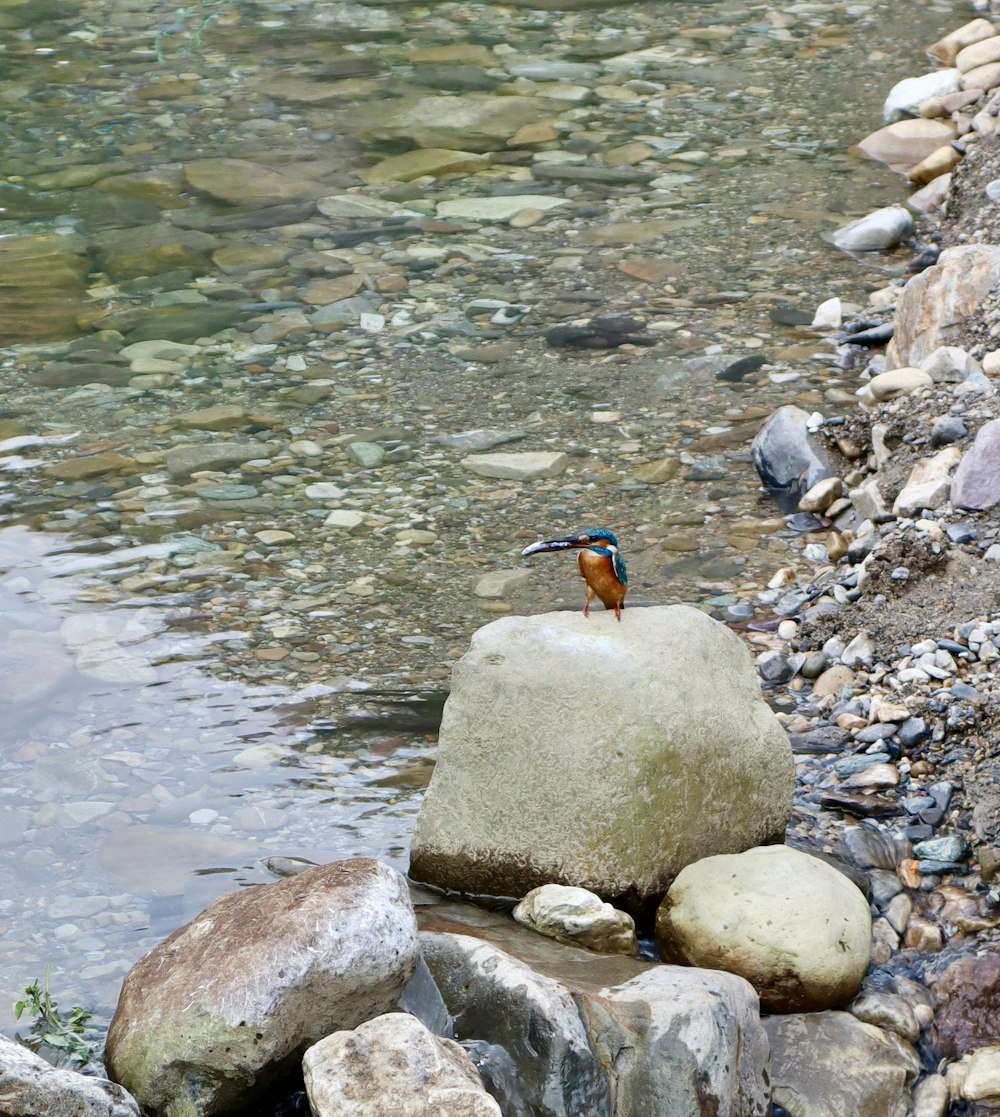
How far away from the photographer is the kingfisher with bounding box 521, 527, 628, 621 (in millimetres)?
4055

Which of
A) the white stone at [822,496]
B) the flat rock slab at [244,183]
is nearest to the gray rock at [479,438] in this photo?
the white stone at [822,496]

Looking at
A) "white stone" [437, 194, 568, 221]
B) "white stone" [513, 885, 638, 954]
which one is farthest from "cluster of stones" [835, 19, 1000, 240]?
"white stone" [513, 885, 638, 954]

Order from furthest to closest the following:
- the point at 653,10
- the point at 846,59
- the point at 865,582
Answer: the point at 653,10
the point at 846,59
the point at 865,582

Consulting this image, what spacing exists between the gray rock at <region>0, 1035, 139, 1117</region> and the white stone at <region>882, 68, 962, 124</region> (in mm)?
8386

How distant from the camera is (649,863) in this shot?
12.7ft

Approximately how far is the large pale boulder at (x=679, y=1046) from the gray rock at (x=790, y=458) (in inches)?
119

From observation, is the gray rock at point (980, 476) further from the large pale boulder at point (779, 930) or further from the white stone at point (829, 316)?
the white stone at point (829, 316)

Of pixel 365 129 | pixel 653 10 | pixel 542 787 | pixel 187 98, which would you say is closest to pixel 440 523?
pixel 542 787

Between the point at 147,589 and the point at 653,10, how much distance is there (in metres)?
8.19

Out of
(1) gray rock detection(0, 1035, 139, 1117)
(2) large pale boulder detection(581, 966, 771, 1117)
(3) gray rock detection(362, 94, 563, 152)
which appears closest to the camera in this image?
(1) gray rock detection(0, 1035, 139, 1117)

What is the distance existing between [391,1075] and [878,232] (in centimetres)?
627

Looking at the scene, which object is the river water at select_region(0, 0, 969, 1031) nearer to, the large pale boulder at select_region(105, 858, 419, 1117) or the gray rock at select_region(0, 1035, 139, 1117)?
the large pale boulder at select_region(105, 858, 419, 1117)

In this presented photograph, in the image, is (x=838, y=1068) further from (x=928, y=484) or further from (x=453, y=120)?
(x=453, y=120)

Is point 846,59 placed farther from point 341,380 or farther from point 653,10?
point 341,380
